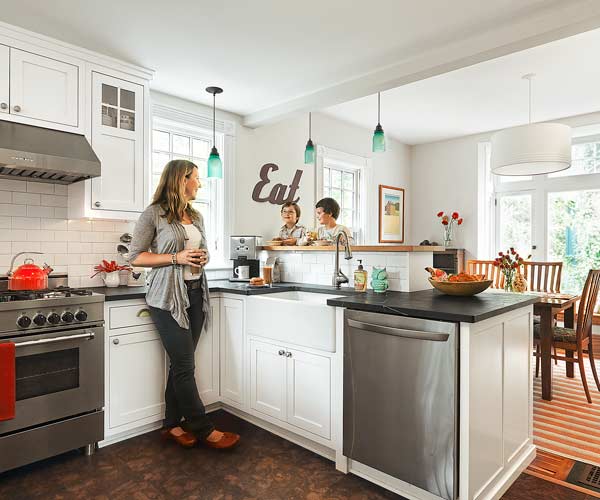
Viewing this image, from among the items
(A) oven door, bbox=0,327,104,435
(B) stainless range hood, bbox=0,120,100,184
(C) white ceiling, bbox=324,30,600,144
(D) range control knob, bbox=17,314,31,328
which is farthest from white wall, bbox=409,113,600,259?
(D) range control knob, bbox=17,314,31,328

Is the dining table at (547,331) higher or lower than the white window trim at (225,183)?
lower

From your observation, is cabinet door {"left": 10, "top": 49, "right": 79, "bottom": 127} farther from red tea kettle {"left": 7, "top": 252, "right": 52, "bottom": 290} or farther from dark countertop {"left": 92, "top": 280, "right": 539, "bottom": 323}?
dark countertop {"left": 92, "top": 280, "right": 539, "bottom": 323}

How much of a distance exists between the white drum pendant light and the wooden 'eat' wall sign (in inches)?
80.7

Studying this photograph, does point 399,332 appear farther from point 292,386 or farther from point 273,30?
point 273,30

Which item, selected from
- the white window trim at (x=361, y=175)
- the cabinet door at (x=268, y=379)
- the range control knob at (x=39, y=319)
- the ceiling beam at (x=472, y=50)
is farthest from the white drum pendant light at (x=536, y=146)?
the range control knob at (x=39, y=319)

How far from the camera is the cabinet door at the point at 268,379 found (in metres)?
2.57

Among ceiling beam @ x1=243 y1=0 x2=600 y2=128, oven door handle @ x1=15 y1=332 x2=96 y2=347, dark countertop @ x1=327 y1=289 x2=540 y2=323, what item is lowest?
oven door handle @ x1=15 y1=332 x2=96 y2=347

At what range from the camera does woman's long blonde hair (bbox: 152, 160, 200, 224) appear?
248cm

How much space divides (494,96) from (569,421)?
118 inches

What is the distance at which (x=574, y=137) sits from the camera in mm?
5152

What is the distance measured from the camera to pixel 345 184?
5453mm

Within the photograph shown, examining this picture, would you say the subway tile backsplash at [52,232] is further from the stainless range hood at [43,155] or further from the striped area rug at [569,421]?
the striped area rug at [569,421]

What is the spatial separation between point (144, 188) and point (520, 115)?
4.15 m

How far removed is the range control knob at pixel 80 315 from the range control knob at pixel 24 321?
23cm
